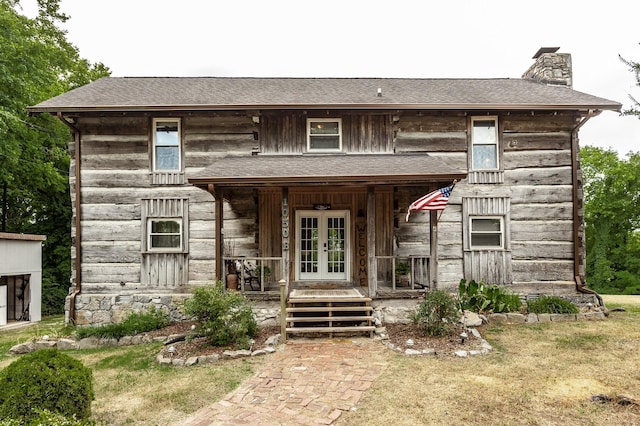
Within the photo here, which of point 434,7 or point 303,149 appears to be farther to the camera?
point 434,7

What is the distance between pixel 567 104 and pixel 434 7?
16.3 m

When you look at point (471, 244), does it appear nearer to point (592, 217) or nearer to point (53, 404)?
point (53, 404)

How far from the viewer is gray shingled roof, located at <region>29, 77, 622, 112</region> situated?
9891 mm

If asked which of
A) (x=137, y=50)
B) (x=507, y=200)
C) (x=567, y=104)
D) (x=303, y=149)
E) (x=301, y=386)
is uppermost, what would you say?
(x=137, y=50)

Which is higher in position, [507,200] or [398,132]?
[398,132]

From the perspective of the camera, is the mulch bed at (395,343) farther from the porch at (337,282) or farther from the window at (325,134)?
the window at (325,134)

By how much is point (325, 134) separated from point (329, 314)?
5.34 metres

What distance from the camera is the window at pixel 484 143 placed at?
10.6 m

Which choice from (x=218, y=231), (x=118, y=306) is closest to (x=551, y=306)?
(x=218, y=231)

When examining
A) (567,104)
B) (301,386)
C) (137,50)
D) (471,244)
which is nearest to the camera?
(301,386)

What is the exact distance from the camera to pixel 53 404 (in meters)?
4.05

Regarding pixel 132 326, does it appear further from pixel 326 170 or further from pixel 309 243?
pixel 326 170

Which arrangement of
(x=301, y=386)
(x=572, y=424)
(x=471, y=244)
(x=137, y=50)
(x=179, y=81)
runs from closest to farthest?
(x=572, y=424), (x=301, y=386), (x=471, y=244), (x=179, y=81), (x=137, y=50)

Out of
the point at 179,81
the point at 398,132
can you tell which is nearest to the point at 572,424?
the point at 398,132
